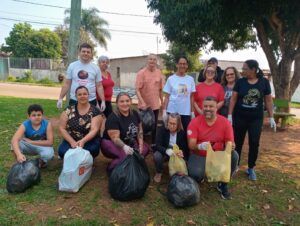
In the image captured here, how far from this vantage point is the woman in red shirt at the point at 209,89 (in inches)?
191

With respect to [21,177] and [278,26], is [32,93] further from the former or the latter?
[21,177]

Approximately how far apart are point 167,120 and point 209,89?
3.23ft

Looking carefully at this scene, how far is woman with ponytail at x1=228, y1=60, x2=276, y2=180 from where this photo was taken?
14.9 ft

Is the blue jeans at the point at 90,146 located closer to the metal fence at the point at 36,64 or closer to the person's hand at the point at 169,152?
the person's hand at the point at 169,152

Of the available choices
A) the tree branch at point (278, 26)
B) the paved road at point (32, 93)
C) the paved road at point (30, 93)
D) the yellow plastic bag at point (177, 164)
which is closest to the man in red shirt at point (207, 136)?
the yellow plastic bag at point (177, 164)

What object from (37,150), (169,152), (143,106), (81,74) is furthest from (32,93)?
(169,152)

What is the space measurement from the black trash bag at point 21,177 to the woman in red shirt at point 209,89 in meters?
2.57

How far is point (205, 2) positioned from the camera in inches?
272

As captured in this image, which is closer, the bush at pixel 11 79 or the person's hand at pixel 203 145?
the person's hand at pixel 203 145

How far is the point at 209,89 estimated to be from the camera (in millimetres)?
4918

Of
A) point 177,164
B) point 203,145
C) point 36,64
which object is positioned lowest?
point 177,164

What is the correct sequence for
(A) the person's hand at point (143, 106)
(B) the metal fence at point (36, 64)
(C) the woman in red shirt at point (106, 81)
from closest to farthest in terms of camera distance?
(A) the person's hand at point (143, 106)
(C) the woman in red shirt at point (106, 81)
(B) the metal fence at point (36, 64)

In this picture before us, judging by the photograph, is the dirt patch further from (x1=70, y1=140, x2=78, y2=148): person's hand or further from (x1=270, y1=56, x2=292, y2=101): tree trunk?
(x1=270, y1=56, x2=292, y2=101): tree trunk

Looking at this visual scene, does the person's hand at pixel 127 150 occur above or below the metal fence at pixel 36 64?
below
